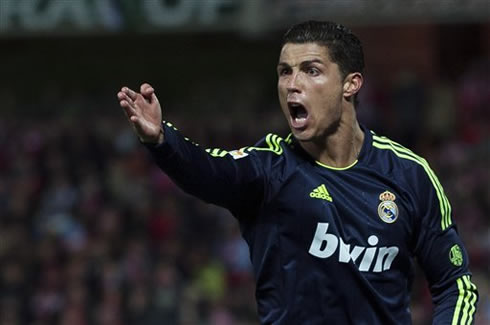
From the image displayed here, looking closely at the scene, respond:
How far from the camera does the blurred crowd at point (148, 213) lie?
35.0 feet

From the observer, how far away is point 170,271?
35.6ft

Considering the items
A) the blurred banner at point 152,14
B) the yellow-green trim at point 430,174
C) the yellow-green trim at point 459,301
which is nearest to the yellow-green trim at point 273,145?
the yellow-green trim at point 430,174

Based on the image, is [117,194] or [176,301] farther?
[117,194]

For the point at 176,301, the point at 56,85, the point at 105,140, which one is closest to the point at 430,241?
the point at 176,301

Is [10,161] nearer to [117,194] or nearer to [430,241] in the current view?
[117,194]

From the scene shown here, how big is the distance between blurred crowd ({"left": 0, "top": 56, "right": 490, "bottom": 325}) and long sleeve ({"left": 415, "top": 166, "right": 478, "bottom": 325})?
5.57m

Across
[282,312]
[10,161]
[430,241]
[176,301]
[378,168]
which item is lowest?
[176,301]

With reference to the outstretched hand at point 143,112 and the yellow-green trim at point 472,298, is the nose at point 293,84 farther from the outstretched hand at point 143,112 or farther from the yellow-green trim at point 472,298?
the yellow-green trim at point 472,298

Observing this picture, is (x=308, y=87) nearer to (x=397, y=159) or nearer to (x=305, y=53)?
(x=305, y=53)

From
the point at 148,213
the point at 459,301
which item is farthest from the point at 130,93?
the point at 148,213

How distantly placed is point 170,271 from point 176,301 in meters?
0.37

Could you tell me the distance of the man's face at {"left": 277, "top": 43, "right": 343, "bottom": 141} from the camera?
3.79 metres

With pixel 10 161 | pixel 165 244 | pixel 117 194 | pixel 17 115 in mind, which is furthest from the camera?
pixel 17 115

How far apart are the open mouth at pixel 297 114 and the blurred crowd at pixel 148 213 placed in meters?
5.98
